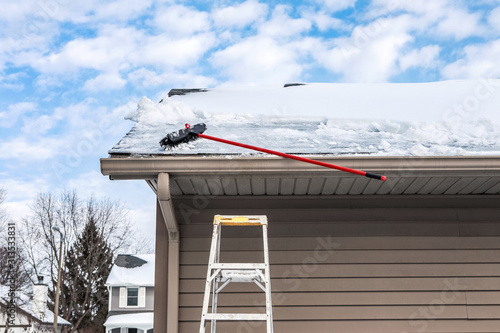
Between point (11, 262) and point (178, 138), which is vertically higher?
point (11, 262)

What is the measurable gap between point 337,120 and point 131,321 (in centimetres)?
1578

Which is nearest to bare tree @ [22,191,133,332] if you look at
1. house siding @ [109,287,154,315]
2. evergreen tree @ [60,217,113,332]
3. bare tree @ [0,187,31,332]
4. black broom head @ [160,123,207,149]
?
evergreen tree @ [60,217,113,332]

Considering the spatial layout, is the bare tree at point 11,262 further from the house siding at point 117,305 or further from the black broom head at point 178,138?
the black broom head at point 178,138

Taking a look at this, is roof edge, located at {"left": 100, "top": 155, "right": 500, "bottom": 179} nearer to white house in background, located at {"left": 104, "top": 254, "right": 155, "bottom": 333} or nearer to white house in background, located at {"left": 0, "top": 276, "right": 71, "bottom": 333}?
white house in background, located at {"left": 0, "top": 276, "right": 71, "bottom": 333}

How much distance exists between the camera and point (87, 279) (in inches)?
850

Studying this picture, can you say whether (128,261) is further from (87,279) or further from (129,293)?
(87,279)

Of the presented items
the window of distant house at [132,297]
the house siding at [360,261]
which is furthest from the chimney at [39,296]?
the house siding at [360,261]

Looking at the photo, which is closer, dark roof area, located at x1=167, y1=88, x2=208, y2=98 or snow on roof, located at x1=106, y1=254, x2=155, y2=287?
dark roof area, located at x1=167, y1=88, x2=208, y2=98

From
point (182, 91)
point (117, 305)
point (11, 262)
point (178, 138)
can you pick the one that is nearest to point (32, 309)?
point (11, 262)

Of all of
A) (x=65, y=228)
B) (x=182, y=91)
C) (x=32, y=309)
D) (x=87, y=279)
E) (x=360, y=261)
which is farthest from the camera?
(x=65, y=228)

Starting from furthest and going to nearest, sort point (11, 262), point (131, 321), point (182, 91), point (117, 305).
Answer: point (117, 305) < point (131, 321) < point (11, 262) < point (182, 91)

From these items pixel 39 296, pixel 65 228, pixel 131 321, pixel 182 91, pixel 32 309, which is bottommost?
pixel 131 321

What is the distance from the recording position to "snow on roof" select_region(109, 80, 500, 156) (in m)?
4.19

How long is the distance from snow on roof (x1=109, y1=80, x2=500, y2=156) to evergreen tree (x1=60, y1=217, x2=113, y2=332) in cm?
1706
